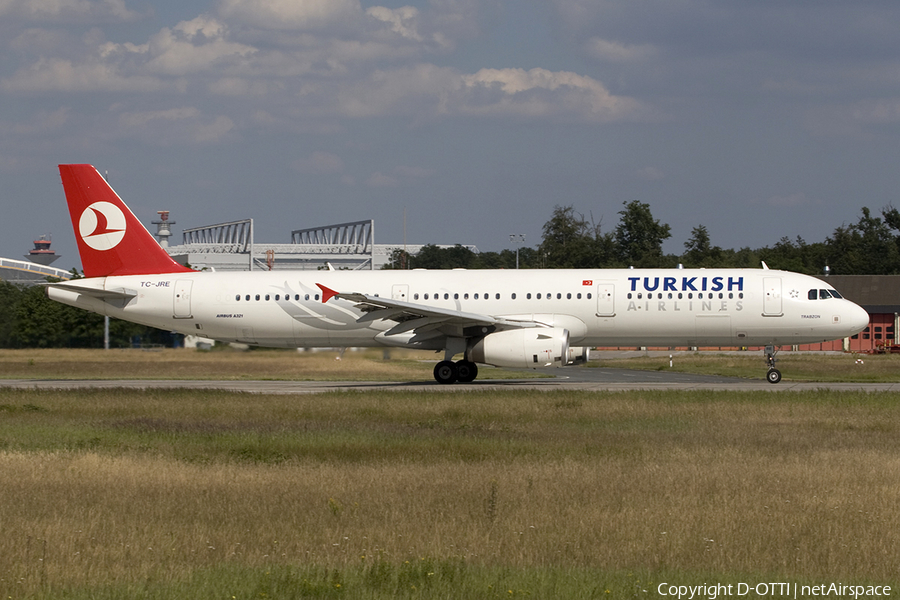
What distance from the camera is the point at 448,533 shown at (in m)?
9.26

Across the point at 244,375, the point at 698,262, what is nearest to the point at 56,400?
the point at 244,375

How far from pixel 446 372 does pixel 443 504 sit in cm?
1950

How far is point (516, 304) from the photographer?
29.6 metres

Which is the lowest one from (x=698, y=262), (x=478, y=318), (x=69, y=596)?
(x=69, y=596)

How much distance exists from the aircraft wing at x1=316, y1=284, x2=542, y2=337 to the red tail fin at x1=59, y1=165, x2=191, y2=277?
6.91 m

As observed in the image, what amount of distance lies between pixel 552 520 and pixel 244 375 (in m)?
28.6

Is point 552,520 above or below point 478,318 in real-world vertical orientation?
below

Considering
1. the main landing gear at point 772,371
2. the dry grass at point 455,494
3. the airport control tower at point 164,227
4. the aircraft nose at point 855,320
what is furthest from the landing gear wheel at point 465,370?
the airport control tower at point 164,227

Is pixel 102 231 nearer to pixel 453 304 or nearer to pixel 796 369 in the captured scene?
pixel 453 304

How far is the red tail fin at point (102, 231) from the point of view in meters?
31.9

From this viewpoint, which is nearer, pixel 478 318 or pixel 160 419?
pixel 160 419

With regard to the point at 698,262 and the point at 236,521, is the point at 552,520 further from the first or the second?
the point at 698,262

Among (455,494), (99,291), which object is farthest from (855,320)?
(99,291)

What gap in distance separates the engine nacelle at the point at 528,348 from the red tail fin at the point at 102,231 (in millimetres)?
11454
